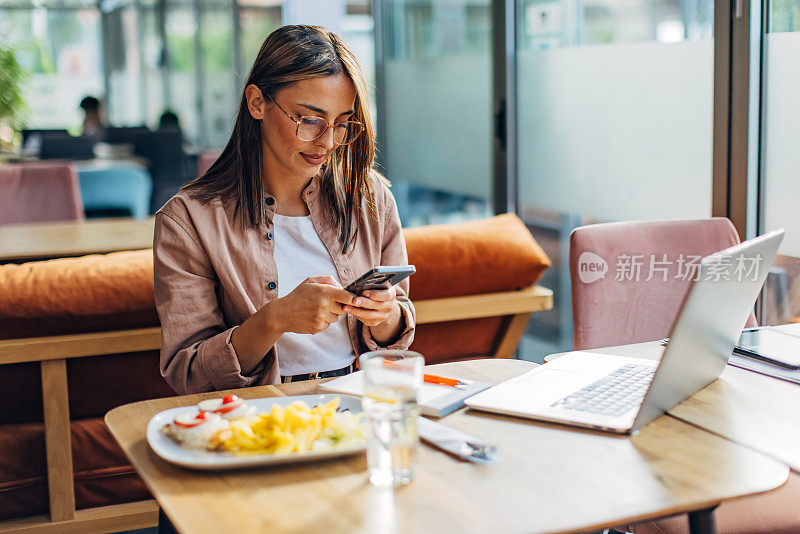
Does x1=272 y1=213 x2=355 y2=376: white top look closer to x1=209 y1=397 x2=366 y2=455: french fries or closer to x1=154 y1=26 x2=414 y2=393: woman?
x1=154 y1=26 x2=414 y2=393: woman

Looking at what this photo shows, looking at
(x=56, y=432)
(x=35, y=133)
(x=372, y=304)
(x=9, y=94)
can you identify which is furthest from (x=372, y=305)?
(x=9, y=94)

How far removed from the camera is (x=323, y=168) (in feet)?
5.82

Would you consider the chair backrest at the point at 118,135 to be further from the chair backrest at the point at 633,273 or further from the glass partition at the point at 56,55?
the chair backrest at the point at 633,273

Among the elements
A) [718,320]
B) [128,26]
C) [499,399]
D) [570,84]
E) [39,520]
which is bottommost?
[39,520]

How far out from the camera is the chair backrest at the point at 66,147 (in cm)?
646

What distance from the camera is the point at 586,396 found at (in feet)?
4.05

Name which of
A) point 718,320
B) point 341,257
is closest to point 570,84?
point 341,257

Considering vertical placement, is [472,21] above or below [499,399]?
above

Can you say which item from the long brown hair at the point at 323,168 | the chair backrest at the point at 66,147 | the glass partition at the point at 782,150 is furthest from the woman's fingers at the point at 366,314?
the chair backrest at the point at 66,147

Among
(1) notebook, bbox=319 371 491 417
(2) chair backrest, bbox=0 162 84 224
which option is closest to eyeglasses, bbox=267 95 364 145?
(1) notebook, bbox=319 371 491 417

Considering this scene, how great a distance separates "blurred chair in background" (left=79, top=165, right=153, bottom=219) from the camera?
5.85 meters

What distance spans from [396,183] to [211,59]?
4661 mm

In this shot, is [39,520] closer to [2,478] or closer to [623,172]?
[2,478]

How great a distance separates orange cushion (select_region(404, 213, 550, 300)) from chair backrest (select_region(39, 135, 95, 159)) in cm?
488
